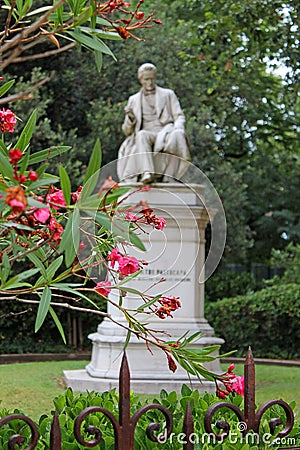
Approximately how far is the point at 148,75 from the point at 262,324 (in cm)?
577

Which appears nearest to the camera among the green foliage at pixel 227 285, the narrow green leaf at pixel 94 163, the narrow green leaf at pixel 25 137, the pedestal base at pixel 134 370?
the narrow green leaf at pixel 94 163

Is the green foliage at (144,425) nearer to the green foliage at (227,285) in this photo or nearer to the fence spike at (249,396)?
the fence spike at (249,396)

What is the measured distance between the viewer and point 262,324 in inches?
555

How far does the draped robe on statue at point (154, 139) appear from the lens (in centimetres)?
988

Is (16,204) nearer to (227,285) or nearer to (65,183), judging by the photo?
(65,183)

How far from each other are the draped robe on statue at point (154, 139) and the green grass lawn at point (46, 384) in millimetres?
2699

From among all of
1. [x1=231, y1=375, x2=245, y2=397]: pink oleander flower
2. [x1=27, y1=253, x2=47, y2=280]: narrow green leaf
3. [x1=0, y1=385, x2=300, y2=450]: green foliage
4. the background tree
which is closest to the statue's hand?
the background tree

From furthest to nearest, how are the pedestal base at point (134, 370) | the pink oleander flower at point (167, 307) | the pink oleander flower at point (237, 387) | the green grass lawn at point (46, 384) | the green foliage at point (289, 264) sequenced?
the green foliage at point (289, 264), the pedestal base at point (134, 370), the green grass lawn at point (46, 384), the pink oleander flower at point (237, 387), the pink oleander flower at point (167, 307)

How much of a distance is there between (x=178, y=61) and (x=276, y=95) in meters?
4.06

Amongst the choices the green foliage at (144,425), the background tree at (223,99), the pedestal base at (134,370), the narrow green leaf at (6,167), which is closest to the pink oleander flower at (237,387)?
the green foliage at (144,425)

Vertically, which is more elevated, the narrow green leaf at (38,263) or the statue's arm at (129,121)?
the statue's arm at (129,121)

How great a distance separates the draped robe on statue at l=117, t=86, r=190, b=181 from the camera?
9.88m

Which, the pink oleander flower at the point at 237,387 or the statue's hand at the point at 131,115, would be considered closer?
the pink oleander flower at the point at 237,387

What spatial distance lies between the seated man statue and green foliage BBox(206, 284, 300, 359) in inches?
185
